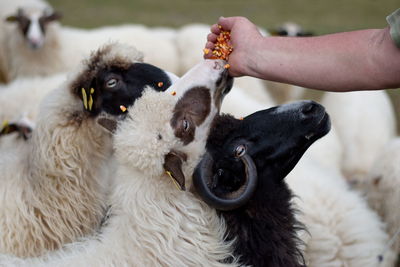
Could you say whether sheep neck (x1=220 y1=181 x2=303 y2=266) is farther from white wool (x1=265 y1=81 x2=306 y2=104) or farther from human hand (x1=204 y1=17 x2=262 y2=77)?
white wool (x1=265 y1=81 x2=306 y2=104)

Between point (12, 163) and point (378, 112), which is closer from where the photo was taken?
point (12, 163)

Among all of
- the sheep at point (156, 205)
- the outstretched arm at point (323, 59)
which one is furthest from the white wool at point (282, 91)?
the sheep at point (156, 205)

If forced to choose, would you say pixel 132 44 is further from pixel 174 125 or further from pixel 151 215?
pixel 151 215

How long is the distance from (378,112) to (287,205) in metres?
3.23

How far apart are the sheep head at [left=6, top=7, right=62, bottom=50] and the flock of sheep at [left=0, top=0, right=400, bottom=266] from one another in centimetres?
123

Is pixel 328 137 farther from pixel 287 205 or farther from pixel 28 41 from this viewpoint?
pixel 28 41

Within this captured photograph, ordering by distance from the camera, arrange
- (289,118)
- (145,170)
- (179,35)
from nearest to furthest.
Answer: (145,170) → (289,118) → (179,35)

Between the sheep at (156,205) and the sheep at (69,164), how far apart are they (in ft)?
1.35

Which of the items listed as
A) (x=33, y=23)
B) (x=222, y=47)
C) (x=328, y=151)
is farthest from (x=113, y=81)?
(x=33, y=23)

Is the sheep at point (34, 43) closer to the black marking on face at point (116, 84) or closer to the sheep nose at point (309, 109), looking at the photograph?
the black marking on face at point (116, 84)

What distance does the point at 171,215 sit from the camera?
1.86 meters

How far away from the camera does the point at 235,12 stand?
12773 mm

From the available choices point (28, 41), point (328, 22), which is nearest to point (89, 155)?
point (28, 41)

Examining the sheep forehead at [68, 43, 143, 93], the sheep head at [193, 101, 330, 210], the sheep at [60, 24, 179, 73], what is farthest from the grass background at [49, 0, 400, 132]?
the sheep head at [193, 101, 330, 210]
